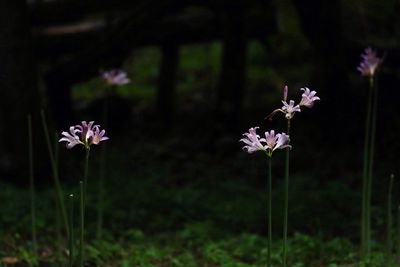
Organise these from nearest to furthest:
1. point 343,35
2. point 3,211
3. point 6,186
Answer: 1. point 3,211
2. point 6,186
3. point 343,35

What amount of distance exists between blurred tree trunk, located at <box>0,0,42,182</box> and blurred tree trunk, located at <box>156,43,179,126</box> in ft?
9.04

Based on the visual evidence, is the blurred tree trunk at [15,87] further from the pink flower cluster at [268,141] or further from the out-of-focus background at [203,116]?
the pink flower cluster at [268,141]

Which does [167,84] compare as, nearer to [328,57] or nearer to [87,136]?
[328,57]

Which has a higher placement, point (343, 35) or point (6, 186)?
point (343, 35)

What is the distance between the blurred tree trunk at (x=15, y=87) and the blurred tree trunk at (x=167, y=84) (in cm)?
276

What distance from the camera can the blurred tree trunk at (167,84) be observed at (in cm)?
879

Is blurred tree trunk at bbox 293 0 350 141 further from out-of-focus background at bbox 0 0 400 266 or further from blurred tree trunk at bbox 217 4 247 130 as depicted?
blurred tree trunk at bbox 217 4 247 130

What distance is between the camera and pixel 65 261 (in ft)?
13.3

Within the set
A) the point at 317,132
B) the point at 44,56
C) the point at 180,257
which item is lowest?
the point at 180,257

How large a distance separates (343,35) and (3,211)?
3579 millimetres

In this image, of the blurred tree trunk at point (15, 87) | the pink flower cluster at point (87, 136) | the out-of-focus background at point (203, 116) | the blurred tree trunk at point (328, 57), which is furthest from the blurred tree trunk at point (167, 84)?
the pink flower cluster at point (87, 136)

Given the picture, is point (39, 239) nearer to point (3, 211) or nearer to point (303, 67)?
point (3, 211)

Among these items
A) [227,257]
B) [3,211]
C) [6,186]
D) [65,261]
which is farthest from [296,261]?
[6,186]

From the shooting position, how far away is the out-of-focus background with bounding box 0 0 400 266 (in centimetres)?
574
